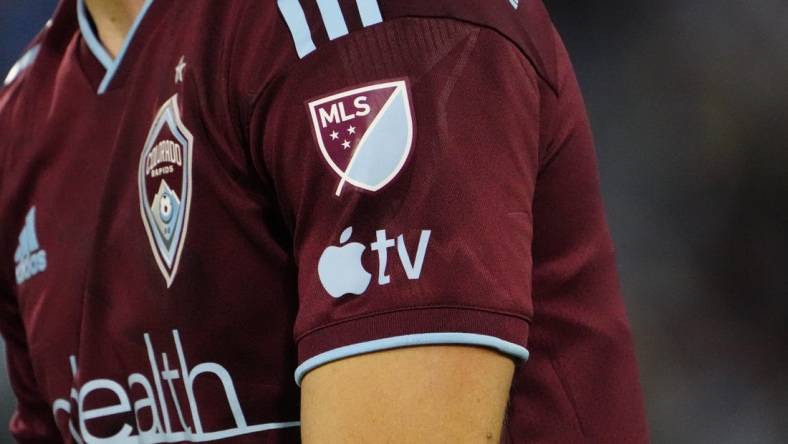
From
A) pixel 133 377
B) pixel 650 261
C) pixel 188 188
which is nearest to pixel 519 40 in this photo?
pixel 188 188

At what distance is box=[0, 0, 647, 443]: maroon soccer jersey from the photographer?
2.59 feet

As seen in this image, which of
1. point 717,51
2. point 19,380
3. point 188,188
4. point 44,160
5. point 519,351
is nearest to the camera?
point 519,351

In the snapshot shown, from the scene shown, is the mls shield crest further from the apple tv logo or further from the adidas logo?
the adidas logo

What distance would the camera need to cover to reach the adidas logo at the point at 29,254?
1.13 meters

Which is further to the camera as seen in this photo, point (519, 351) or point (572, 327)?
point (572, 327)

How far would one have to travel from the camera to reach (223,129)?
0.88 metres

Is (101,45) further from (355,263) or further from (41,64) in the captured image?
(355,263)

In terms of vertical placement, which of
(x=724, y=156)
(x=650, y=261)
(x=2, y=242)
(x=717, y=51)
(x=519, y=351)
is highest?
(x=2, y=242)

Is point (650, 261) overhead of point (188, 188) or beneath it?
beneath

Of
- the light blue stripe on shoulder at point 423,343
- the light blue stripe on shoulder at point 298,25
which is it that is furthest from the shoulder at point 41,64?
the light blue stripe on shoulder at point 423,343

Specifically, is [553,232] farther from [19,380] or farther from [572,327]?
[19,380]

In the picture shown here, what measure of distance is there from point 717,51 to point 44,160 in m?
2.05

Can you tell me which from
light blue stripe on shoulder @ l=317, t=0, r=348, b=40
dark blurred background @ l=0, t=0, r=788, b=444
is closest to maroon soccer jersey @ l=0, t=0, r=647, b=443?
light blue stripe on shoulder @ l=317, t=0, r=348, b=40

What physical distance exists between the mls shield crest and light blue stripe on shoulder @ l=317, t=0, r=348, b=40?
0.05 meters
